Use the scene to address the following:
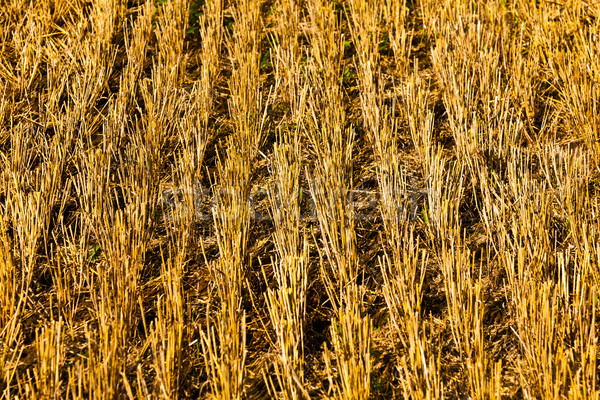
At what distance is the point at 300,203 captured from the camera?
307cm

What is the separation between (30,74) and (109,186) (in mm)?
1273

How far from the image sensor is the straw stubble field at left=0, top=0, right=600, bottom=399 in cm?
223

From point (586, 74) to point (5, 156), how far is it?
10.4 feet

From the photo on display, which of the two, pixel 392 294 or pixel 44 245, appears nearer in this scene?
pixel 392 294

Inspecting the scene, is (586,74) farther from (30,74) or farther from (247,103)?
(30,74)

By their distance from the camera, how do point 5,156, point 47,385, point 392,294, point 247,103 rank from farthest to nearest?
point 247,103
point 5,156
point 392,294
point 47,385

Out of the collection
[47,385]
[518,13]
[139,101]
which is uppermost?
[518,13]

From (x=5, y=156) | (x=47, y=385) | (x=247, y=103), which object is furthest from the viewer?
(x=247, y=103)

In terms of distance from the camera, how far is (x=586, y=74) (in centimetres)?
357

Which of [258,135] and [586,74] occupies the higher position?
[586,74]

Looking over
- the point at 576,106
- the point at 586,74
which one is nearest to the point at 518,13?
the point at 586,74

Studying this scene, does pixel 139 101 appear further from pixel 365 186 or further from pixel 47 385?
pixel 47 385

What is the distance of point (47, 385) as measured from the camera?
2.20 meters

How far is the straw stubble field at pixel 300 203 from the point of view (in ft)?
7.31
